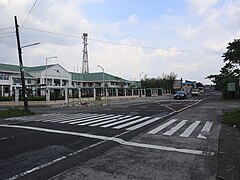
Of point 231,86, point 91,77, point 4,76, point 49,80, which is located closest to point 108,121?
point 231,86

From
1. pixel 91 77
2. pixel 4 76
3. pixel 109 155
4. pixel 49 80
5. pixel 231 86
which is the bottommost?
pixel 109 155

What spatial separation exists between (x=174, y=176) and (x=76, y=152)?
118 inches

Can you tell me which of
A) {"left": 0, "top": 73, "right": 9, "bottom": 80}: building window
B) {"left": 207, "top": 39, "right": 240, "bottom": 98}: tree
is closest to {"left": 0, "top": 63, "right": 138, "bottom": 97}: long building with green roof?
{"left": 0, "top": 73, "right": 9, "bottom": 80}: building window

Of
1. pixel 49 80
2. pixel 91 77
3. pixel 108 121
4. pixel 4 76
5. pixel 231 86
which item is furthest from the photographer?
pixel 91 77

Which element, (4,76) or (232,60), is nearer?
(232,60)

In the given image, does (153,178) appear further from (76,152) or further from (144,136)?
(144,136)

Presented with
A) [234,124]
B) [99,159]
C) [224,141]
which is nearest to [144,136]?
[224,141]

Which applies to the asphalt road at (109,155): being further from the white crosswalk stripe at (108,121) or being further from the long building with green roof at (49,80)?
the long building with green roof at (49,80)

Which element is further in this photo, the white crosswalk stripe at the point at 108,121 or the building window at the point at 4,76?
the building window at the point at 4,76

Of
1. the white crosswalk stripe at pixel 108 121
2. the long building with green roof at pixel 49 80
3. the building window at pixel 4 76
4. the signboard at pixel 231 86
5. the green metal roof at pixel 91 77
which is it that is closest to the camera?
the white crosswalk stripe at pixel 108 121

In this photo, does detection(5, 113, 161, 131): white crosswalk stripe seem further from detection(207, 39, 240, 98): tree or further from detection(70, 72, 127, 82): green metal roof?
detection(70, 72, 127, 82): green metal roof

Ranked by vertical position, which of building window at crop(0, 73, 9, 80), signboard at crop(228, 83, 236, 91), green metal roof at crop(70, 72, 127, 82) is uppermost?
green metal roof at crop(70, 72, 127, 82)

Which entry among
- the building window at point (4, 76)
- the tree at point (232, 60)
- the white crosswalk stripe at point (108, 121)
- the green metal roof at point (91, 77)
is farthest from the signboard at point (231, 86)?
the green metal roof at point (91, 77)

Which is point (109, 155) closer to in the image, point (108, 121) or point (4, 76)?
point (108, 121)
